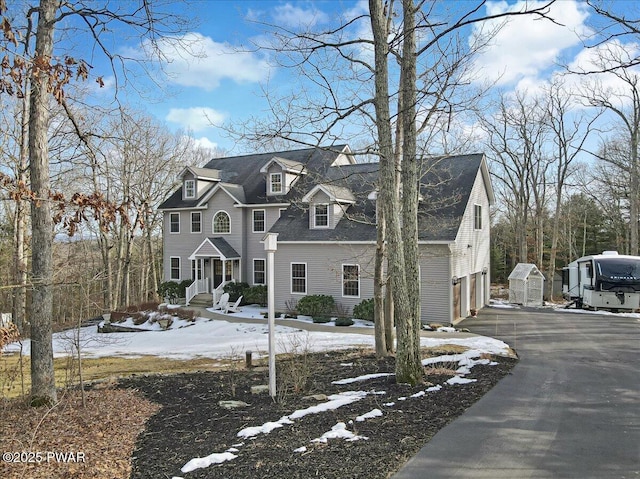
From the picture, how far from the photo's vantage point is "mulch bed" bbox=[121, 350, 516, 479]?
4.80 metres

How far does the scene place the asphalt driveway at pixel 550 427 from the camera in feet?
15.8

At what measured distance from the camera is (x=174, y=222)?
28.7 meters

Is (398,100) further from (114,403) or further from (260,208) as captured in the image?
(260,208)

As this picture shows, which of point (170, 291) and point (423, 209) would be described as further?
point (170, 291)

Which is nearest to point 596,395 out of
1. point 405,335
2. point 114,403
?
point 405,335

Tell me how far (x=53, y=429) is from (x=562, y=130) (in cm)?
3435

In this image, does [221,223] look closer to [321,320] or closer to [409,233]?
[321,320]

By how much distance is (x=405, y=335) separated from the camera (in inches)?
314

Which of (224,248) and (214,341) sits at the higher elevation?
(224,248)

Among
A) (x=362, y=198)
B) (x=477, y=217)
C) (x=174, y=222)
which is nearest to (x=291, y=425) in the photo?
(x=362, y=198)

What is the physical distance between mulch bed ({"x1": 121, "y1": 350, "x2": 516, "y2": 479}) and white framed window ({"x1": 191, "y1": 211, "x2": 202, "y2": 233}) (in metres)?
18.6

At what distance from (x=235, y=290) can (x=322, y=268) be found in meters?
5.92

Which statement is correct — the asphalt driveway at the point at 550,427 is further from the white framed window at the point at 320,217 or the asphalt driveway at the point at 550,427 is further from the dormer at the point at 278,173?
the dormer at the point at 278,173

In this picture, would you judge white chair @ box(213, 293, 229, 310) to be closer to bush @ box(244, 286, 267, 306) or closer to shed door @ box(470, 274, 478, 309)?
bush @ box(244, 286, 267, 306)
